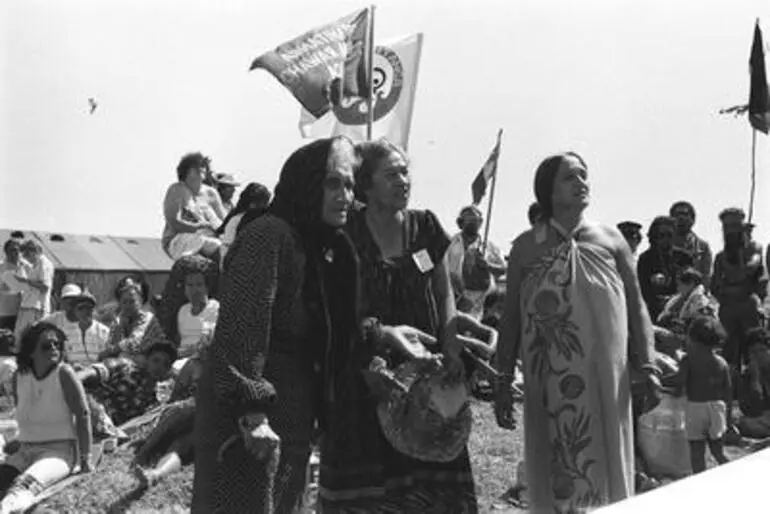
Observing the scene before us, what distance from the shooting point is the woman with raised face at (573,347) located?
→ 552cm

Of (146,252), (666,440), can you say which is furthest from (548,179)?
(146,252)

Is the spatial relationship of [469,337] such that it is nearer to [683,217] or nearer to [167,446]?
[167,446]

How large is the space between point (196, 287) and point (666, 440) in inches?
139

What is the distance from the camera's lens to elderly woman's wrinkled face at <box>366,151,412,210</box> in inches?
199

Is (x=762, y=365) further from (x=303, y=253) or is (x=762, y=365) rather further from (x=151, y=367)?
(x=303, y=253)

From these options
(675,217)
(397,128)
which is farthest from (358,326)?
(397,128)

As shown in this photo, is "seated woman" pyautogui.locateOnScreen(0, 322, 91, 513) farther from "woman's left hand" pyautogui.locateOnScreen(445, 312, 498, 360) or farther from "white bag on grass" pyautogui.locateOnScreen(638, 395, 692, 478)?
"woman's left hand" pyautogui.locateOnScreen(445, 312, 498, 360)

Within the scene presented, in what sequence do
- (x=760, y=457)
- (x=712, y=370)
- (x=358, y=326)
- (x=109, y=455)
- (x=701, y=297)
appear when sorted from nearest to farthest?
(x=760, y=457) < (x=358, y=326) < (x=109, y=455) < (x=712, y=370) < (x=701, y=297)

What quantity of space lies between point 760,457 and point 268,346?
8.03ft

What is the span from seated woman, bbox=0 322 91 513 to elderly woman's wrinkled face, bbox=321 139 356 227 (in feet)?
14.2

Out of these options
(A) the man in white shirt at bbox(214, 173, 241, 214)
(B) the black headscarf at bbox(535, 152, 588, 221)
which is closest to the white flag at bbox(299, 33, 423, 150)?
(A) the man in white shirt at bbox(214, 173, 241, 214)

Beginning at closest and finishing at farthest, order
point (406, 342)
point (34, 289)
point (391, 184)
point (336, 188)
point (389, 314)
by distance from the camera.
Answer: point (336, 188), point (406, 342), point (389, 314), point (391, 184), point (34, 289)

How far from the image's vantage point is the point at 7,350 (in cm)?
1291

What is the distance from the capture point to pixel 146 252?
2073cm
